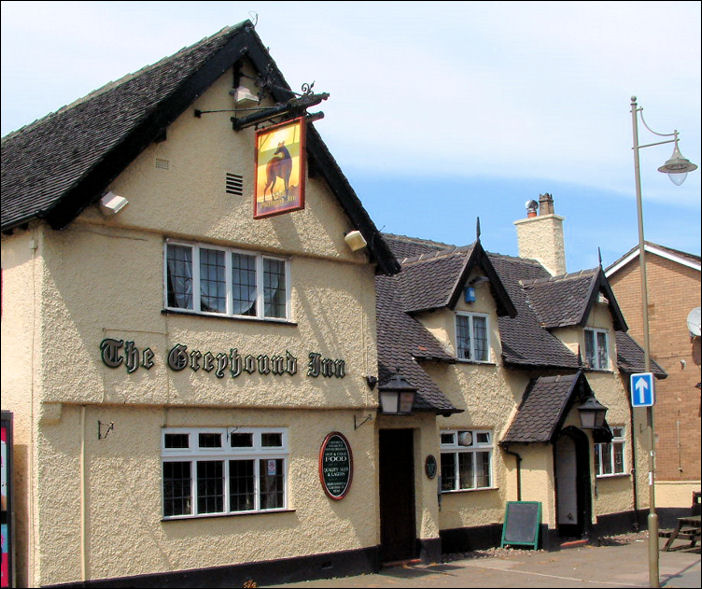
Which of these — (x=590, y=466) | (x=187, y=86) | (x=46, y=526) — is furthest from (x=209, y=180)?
(x=590, y=466)

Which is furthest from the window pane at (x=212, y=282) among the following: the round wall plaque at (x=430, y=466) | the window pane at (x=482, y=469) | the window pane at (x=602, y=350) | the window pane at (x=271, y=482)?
the window pane at (x=602, y=350)

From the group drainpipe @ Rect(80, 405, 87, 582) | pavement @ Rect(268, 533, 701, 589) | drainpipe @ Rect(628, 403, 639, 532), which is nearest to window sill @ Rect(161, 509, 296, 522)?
pavement @ Rect(268, 533, 701, 589)

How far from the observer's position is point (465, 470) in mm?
19953

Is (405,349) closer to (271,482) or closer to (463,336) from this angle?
(463,336)

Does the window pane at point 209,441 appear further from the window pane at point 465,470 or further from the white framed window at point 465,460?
the window pane at point 465,470

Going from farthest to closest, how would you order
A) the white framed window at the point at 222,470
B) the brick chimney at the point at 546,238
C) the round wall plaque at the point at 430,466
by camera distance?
1. the brick chimney at the point at 546,238
2. the round wall plaque at the point at 430,466
3. the white framed window at the point at 222,470

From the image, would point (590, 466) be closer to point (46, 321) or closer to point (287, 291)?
point (287, 291)

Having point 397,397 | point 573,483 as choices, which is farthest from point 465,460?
point 397,397

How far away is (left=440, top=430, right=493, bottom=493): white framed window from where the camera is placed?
19469mm

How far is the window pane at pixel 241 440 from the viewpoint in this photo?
1437cm

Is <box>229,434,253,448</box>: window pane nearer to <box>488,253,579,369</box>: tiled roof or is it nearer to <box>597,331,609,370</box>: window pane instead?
<box>488,253,579,369</box>: tiled roof

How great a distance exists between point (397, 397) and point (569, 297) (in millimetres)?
9634

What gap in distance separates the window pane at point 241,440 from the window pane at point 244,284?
191 cm

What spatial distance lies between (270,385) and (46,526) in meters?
4.16
